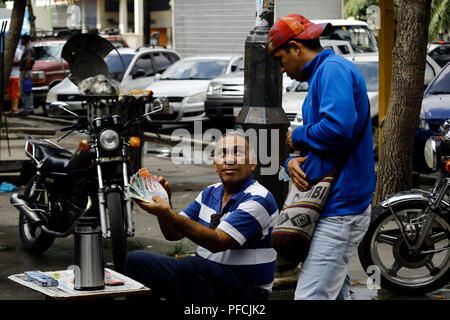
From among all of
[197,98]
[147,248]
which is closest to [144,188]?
[147,248]

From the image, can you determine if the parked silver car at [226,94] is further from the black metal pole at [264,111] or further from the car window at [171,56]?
the black metal pole at [264,111]

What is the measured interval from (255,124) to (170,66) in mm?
13411

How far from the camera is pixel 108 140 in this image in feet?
23.0

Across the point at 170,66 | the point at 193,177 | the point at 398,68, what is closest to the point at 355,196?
the point at 398,68

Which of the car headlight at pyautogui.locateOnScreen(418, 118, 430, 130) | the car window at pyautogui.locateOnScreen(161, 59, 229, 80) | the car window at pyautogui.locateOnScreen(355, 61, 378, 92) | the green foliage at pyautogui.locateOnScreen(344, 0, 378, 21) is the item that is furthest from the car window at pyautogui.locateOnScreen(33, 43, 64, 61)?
the green foliage at pyautogui.locateOnScreen(344, 0, 378, 21)

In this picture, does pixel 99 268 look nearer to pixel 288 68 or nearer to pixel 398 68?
pixel 288 68

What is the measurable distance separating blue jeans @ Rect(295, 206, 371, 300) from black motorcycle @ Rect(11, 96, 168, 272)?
9.20 feet

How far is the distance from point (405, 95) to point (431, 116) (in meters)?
2.85

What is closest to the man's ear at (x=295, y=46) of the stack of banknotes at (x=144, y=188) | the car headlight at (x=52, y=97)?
the stack of banknotes at (x=144, y=188)

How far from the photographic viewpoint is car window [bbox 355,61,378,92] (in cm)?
1451

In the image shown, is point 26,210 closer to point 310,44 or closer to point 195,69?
point 310,44

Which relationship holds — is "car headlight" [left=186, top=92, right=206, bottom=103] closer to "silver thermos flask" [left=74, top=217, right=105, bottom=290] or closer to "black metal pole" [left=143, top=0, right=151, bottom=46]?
"black metal pole" [left=143, top=0, right=151, bottom=46]

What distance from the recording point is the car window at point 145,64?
1975cm
